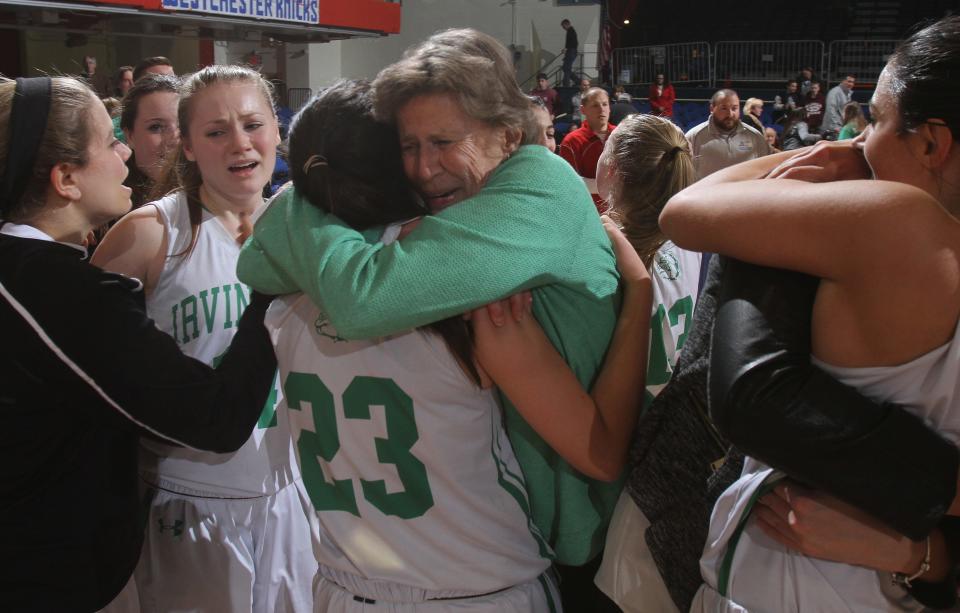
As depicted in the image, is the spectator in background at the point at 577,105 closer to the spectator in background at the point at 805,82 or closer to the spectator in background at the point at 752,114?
the spectator in background at the point at 805,82

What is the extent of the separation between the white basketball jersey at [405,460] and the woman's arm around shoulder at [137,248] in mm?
786

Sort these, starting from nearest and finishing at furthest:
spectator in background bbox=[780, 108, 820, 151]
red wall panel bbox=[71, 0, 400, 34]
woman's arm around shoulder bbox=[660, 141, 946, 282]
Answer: woman's arm around shoulder bbox=[660, 141, 946, 282] < spectator in background bbox=[780, 108, 820, 151] < red wall panel bbox=[71, 0, 400, 34]

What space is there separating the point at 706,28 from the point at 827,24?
2.66 m

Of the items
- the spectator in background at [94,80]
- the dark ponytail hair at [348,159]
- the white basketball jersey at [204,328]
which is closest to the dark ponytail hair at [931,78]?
the dark ponytail hair at [348,159]

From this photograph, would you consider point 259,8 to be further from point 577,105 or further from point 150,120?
point 150,120

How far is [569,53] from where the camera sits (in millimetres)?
18844

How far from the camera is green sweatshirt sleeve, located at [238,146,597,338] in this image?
125cm

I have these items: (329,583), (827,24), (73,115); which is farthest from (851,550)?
(827,24)

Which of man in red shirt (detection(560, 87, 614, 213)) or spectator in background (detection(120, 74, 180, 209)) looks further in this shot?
→ man in red shirt (detection(560, 87, 614, 213))

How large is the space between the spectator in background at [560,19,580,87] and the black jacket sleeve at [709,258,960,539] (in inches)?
721

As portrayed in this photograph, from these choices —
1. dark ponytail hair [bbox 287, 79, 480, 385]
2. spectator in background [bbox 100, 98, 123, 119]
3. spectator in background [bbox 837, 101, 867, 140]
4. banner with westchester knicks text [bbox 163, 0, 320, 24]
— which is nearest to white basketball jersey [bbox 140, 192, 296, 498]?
dark ponytail hair [bbox 287, 79, 480, 385]

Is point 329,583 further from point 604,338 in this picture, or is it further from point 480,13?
point 480,13

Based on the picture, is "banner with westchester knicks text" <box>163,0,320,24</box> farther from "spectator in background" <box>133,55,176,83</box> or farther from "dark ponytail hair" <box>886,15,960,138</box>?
"dark ponytail hair" <box>886,15,960,138</box>

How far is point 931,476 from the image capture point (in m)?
1.04
